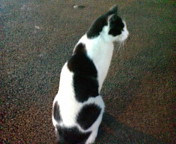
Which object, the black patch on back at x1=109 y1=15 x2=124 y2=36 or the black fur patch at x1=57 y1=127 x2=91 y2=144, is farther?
the black patch on back at x1=109 y1=15 x2=124 y2=36

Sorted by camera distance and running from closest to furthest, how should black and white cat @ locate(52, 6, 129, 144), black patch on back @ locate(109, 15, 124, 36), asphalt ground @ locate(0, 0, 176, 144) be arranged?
1. black and white cat @ locate(52, 6, 129, 144)
2. black patch on back @ locate(109, 15, 124, 36)
3. asphalt ground @ locate(0, 0, 176, 144)

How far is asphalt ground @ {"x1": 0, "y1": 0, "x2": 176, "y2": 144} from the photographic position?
184cm

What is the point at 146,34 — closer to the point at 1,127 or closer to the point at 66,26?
the point at 66,26

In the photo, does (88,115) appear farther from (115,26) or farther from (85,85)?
(115,26)

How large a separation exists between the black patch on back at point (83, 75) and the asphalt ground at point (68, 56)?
0.42 m

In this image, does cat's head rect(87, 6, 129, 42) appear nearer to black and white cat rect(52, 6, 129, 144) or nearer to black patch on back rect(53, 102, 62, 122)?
black and white cat rect(52, 6, 129, 144)

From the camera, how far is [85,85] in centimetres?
157

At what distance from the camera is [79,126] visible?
152 centimetres

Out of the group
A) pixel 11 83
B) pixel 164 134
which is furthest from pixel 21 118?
pixel 164 134

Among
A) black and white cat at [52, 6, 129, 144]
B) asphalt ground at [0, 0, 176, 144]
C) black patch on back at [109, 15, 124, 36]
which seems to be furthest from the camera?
asphalt ground at [0, 0, 176, 144]

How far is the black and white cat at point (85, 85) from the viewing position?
1515 mm

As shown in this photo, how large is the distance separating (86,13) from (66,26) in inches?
14.9

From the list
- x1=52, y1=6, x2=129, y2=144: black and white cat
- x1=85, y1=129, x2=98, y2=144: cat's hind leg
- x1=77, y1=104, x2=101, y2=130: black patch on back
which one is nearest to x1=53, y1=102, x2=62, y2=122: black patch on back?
x1=52, y1=6, x2=129, y2=144: black and white cat

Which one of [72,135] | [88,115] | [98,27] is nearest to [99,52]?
[98,27]
